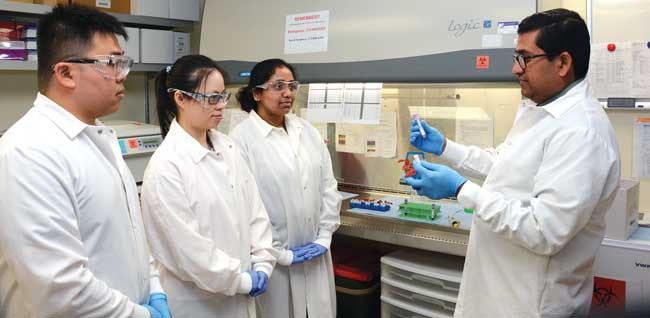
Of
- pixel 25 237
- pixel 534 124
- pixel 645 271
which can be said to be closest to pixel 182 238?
pixel 25 237

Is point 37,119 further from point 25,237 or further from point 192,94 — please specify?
point 192,94

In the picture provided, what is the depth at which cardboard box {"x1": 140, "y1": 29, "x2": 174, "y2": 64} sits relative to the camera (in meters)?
3.29

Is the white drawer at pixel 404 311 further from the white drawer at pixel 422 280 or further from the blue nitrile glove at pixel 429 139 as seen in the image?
the blue nitrile glove at pixel 429 139

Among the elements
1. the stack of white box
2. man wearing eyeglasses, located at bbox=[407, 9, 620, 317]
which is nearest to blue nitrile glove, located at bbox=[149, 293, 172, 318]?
man wearing eyeglasses, located at bbox=[407, 9, 620, 317]

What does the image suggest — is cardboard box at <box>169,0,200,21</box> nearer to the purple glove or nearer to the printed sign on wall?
the printed sign on wall

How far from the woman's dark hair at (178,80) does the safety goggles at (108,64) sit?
0.44 m

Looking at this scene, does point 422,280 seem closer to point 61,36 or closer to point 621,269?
point 621,269

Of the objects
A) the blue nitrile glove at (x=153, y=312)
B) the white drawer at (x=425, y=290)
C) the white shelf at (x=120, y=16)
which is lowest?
the white drawer at (x=425, y=290)

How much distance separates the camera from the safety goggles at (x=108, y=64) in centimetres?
133

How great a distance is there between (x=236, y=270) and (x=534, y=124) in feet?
3.34

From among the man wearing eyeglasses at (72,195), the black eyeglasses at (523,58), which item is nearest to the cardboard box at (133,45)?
the man wearing eyeglasses at (72,195)

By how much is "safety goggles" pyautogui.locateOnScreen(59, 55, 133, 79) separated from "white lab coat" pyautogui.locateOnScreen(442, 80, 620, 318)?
99 cm

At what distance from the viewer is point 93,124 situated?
1415 mm

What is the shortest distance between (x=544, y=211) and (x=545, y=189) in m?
0.06
